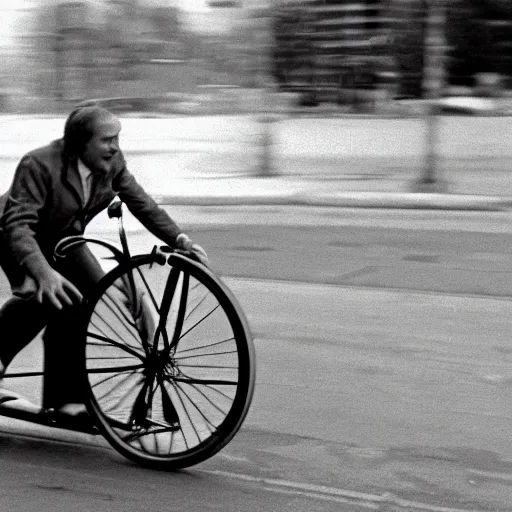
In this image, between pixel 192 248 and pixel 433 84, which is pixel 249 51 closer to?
pixel 433 84

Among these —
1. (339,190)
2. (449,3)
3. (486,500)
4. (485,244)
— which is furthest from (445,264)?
(449,3)

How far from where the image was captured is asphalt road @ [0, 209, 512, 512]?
3.98m

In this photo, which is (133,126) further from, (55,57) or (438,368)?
(438,368)

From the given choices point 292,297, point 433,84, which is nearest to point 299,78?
point 433,84

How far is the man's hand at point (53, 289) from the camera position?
4031 millimetres

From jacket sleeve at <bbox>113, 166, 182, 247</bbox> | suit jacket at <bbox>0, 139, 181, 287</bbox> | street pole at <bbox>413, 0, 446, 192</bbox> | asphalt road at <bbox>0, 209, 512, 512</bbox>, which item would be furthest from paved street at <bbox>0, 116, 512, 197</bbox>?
suit jacket at <bbox>0, 139, 181, 287</bbox>

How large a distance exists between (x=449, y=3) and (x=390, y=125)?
2295 mm

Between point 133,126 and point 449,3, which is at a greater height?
point 449,3

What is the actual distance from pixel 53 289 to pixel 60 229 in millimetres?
284

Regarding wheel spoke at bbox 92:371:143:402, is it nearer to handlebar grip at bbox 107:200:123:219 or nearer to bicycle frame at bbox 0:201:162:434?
bicycle frame at bbox 0:201:162:434

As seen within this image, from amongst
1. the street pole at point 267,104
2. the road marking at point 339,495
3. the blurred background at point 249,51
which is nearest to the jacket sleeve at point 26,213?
the road marking at point 339,495

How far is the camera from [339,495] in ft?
13.0

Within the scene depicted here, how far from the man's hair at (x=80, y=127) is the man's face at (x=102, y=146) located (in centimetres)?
1

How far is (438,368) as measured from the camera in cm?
596
